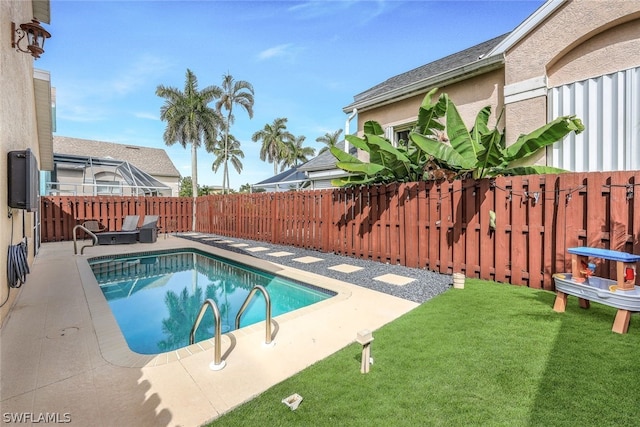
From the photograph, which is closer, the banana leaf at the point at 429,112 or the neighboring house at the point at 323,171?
the banana leaf at the point at 429,112

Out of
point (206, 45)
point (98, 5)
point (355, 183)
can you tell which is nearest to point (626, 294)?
point (355, 183)

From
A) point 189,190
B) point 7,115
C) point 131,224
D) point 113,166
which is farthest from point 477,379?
point 189,190

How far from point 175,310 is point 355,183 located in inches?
244

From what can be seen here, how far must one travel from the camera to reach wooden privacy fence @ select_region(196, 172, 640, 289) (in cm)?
496

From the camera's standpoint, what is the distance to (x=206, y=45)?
11.7 meters

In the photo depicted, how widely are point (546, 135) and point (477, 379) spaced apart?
17.3ft

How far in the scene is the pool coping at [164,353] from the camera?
11.5 ft

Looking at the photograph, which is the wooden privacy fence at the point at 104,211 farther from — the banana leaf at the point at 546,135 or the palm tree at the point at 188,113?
the banana leaf at the point at 546,135

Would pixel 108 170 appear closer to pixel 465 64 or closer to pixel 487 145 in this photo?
pixel 465 64

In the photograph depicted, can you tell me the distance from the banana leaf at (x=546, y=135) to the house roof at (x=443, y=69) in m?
3.62

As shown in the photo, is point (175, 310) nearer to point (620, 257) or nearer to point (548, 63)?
point (620, 257)

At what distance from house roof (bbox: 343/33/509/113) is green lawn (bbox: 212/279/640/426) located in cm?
759

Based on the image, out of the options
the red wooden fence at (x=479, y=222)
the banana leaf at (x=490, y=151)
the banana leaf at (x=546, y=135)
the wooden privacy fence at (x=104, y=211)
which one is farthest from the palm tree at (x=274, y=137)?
the banana leaf at (x=546, y=135)

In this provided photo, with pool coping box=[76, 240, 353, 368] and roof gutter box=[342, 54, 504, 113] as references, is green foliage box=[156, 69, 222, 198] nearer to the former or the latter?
roof gutter box=[342, 54, 504, 113]
